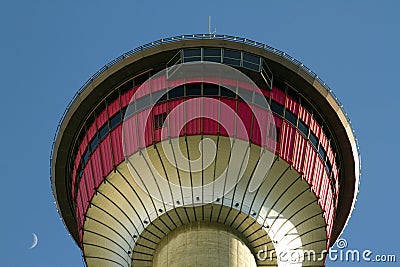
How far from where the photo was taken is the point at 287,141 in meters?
44.6

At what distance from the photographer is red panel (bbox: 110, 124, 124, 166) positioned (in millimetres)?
43938

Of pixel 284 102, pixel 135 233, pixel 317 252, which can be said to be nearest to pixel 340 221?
pixel 317 252

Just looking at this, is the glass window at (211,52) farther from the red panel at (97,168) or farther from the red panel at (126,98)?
the red panel at (97,168)

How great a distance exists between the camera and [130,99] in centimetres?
4559

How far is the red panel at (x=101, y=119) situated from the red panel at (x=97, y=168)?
4.22 ft

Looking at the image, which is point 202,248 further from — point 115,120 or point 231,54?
point 231,54

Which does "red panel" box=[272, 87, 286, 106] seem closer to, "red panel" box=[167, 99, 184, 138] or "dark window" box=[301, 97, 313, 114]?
"dark window" box=[301, 97, 313, 114]

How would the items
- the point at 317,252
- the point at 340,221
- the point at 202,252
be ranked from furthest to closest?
the point at 340,221 < the point at 317,252 < the point at 202,252

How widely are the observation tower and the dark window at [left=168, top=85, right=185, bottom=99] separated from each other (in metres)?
0.04

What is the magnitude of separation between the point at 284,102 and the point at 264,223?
221 inches

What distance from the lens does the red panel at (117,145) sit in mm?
43938

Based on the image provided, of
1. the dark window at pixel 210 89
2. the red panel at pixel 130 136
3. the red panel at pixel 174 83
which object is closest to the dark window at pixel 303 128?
the dark window at pixel 210 89

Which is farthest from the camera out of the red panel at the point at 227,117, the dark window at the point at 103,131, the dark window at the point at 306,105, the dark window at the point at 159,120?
the dark window at the point at 306,105

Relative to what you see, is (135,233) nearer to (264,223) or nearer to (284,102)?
(264,223)
